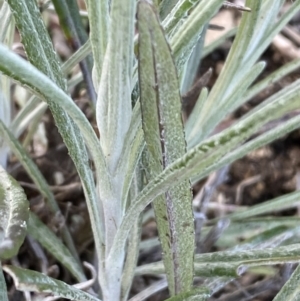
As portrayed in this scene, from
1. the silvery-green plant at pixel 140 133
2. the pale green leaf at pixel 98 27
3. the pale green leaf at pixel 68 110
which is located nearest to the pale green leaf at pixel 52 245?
the silvery-green plant at pixel 140 133

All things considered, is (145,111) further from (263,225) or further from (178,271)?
(263,225)

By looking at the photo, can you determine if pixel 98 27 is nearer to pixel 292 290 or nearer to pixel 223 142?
pixel 223 142

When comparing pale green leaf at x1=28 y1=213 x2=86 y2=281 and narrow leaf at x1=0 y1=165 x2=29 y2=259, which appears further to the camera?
pale green leaf at x1=28 y1=213 x2=86 y2=281

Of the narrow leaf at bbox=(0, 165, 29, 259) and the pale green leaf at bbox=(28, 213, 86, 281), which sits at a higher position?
the narrow leaf at bbox=(0, 165, 29, 259)

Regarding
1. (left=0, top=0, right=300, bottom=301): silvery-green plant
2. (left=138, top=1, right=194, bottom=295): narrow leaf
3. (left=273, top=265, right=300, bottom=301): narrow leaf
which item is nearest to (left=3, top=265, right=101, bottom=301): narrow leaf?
(left=0, top=0, right=300, bottom=301): silvery-green plant

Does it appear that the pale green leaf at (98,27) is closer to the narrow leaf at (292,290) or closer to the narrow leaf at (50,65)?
the narrow leaf at (50,65)

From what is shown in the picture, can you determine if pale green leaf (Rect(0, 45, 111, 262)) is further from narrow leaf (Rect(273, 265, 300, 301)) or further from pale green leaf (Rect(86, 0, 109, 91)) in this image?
narrow leaf (Rect(273, 265, 300, 301))

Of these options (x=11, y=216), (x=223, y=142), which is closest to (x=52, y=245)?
(x=11, y=216)
